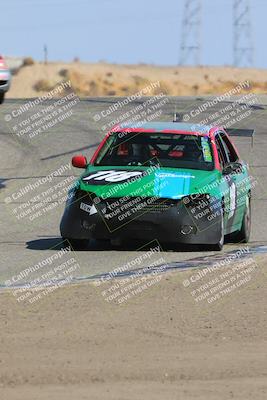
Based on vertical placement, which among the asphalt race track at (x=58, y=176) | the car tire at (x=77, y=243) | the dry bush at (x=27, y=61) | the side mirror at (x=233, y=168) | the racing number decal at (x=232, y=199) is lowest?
the dry bush at (x=27, y=61)

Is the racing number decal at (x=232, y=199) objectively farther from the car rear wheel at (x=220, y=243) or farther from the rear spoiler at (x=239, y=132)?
the rear spoiler at (x=239, y=132)

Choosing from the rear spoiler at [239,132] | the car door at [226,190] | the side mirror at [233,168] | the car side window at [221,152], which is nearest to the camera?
the car door at [226,190]

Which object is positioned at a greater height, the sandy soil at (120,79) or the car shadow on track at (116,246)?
the car shadow on track at (116,246)

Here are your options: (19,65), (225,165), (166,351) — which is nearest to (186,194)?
(225,165)

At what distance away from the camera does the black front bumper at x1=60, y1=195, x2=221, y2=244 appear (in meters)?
12.6

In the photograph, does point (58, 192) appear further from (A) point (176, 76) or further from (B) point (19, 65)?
(A) point (176, 76)

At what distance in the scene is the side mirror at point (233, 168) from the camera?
44.2ft

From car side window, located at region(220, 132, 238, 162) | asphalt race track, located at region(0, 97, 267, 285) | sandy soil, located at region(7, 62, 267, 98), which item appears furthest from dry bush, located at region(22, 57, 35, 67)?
car side window, located at region(220, 132, 238, 162)

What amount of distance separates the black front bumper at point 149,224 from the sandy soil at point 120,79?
48.7 metres

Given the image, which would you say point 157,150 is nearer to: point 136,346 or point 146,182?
point 146,182

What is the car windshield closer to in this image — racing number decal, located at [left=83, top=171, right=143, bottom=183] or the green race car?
the green race car

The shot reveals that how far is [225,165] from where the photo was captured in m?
13.7

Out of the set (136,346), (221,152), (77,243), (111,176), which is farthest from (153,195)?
(136,346)

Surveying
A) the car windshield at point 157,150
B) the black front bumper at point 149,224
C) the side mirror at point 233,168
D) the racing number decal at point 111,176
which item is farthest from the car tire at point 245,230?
Result: the racing number decal at point 111,176
